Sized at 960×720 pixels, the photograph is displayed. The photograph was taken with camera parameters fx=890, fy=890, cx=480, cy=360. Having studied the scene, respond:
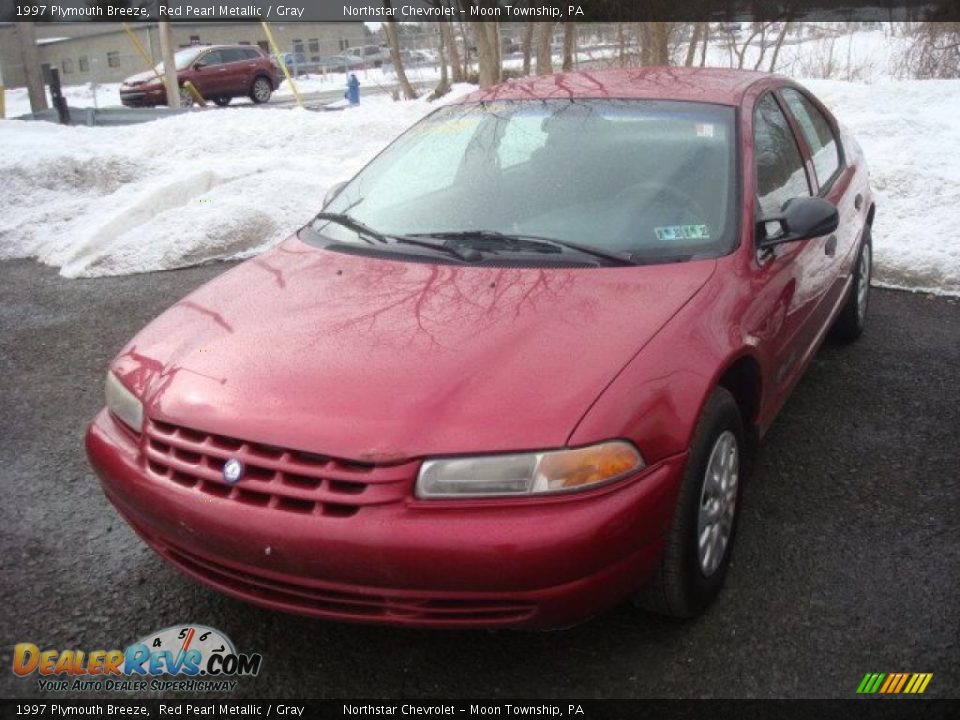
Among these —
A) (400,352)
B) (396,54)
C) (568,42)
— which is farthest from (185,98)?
(400,352)

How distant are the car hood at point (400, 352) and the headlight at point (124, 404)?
0.13ft

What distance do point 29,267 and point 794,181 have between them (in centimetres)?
607

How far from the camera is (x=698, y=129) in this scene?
3.44 m

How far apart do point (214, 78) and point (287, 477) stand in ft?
75.2

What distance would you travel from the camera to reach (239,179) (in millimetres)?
8148

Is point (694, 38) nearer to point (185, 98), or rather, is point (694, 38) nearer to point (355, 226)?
point (355, 226)

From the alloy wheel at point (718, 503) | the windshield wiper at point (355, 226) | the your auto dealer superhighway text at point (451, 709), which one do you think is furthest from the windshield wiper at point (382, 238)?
the your auto dealer superhighway text at point (451, 709)

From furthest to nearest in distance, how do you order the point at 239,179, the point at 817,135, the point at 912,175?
the point at 239,179 < the point at 912,175 < the point at 817,135

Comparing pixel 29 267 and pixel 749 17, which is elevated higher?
pixel 749 17

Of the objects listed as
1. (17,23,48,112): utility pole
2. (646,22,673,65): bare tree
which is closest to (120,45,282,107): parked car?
(17,23,48,112): utility pole

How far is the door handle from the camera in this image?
376cm

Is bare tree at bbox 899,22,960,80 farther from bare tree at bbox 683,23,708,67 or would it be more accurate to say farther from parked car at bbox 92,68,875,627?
parked car at bbox 92,68,875,627

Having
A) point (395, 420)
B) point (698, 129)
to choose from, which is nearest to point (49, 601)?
point (395, 420)

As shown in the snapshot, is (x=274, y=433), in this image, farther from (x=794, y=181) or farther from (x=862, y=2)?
(x=862, y=2)
